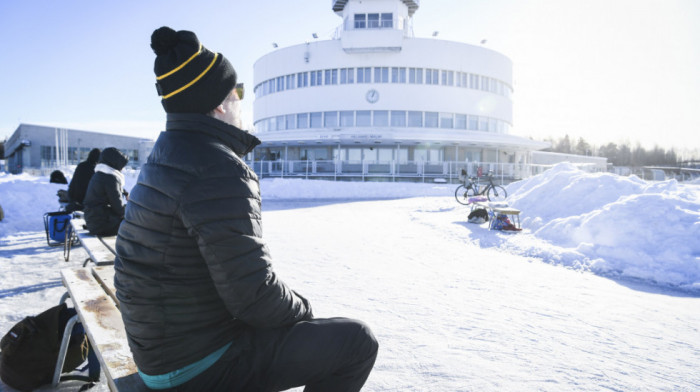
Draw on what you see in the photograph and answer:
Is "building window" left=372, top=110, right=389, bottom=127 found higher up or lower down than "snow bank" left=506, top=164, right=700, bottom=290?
higher up

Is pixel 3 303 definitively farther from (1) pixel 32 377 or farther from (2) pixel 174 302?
(2) pixel 174 302

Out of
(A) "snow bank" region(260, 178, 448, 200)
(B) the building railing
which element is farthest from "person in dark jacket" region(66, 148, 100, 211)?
(B) the building railing

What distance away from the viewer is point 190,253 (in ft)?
5.50

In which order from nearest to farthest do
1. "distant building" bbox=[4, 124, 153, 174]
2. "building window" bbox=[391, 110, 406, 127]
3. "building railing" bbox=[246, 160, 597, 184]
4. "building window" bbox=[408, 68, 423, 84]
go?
"building railing" bbox=[246, 160, 597, 184] → "building window" bbox=[391, 110, 406, 127] → "building window" bbox=[408, 68, 423, 84] → "distant building" bbox=[4, 124, 153, 174]

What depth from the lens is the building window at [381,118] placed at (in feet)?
119

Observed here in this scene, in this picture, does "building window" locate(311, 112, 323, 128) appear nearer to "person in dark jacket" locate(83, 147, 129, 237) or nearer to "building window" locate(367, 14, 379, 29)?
"building window" locate(367, 14, 379, 29)

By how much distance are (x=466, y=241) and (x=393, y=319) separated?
16.2 feet

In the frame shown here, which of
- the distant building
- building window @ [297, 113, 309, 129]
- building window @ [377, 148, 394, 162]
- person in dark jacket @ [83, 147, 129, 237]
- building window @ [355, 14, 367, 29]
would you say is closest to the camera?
person in dark jacket @ [83, 147, 129, 237]

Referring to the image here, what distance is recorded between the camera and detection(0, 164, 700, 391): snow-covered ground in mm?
3209

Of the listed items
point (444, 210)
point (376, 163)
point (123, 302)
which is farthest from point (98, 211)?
point (376, 163)

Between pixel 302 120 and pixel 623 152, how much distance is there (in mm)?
118196

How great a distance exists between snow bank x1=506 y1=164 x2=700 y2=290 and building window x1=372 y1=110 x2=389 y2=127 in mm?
26818

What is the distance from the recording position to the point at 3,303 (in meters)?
4.71

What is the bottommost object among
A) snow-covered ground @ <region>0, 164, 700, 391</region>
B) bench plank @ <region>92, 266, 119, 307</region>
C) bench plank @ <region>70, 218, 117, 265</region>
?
snow-covered ground @ <region>0, 164, 700, 391</region>
